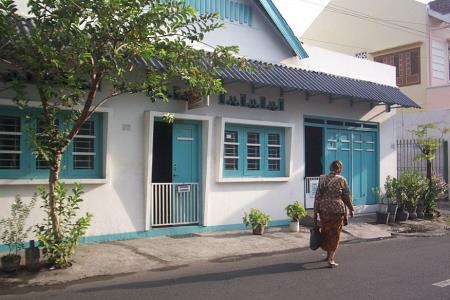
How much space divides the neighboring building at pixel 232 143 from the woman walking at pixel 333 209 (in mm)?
3308

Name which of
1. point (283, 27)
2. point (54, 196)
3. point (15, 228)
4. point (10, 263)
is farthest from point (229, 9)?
point (10, 263)

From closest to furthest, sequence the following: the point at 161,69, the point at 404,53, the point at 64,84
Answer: the point at 64,84 → the point at 161,69 → the point at 404,53

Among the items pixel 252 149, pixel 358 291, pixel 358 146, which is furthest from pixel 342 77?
pixel 358 291

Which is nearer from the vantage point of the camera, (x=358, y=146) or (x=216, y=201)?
(x=216, y=201)

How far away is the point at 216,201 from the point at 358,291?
5.22 meters

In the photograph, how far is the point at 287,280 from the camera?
22.6 ft

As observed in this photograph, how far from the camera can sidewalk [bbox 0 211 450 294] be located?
7.02 metres

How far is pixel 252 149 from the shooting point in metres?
12.0

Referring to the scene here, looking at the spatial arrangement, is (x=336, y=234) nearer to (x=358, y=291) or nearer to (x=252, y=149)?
(x=358, y=291)

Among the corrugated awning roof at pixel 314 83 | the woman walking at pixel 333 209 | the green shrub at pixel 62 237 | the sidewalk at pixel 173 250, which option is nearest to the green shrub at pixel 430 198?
the sidewalk at pixel 173 250

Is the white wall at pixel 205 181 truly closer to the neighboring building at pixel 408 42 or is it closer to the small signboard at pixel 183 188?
the small signboard at pixel 183 188

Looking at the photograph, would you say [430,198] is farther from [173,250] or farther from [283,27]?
[173,250]

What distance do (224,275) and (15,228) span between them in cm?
353

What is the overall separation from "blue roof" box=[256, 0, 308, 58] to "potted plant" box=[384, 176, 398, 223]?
4378mm
